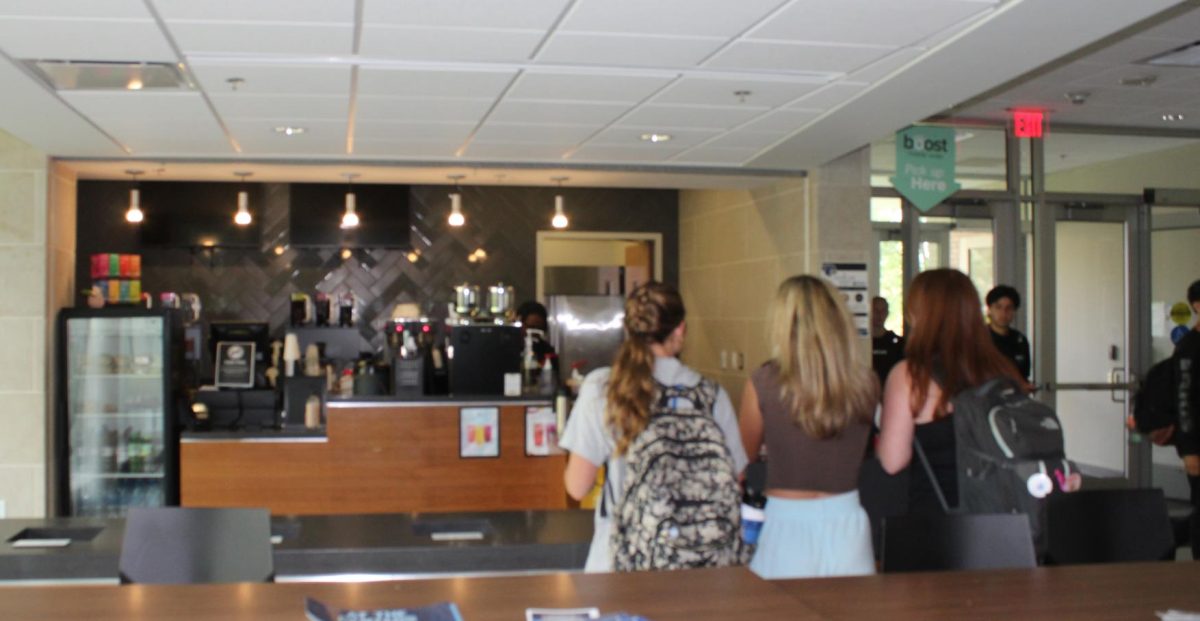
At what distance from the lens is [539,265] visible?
1003 centimetres

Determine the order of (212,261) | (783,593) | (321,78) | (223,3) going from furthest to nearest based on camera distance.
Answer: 1. (212,261)
2. (321,78)
3. (223,3)
4. (783,593)

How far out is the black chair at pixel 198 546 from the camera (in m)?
2.99

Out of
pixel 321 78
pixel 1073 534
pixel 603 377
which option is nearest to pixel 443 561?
pixel 603 377

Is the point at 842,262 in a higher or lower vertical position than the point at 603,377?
higher

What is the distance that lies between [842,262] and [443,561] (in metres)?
4.47

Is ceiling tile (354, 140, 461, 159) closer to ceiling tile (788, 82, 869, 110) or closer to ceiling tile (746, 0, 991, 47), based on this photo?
ceiling tile (788, 82, 869, 110)

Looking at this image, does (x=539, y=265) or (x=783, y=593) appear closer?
(x=783, y=593)

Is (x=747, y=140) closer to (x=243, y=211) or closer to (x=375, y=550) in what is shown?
(x=375, y=550)

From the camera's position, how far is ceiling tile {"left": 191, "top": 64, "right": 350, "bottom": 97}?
A: 15.5 ft

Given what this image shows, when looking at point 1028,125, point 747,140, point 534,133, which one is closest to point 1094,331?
point 1028,125

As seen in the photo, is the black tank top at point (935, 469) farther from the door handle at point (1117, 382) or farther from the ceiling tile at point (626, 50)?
the door handle at point (1117, 382)

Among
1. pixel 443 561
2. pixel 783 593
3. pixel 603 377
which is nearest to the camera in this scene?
pixel 783 593

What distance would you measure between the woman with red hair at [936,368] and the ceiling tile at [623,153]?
369 cm

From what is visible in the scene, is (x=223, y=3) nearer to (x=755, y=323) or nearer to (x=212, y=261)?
(x=755, y=323)
